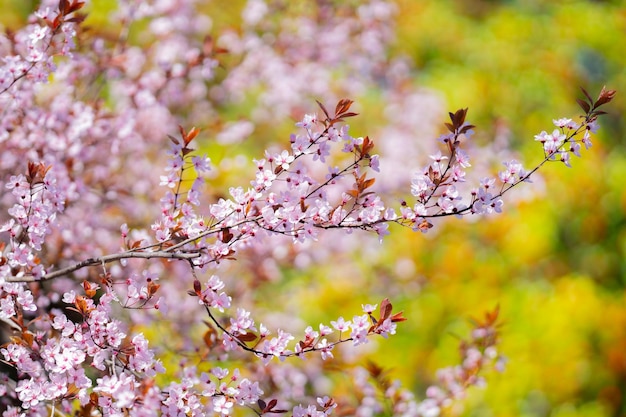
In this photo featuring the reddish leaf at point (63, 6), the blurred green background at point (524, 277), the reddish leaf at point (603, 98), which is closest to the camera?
the reddish leaf at point (603, 98)

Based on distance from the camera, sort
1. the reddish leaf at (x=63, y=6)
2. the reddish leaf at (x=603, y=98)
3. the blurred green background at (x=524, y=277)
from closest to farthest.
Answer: the reddish leaf at (x=603, y=98) → the reddish leaf at (x=63, y=6) → the blurred green background at (x=524, y=277)

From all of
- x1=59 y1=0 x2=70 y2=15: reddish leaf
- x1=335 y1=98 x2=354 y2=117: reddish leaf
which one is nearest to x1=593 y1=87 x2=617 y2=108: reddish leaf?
x1=335 y1=98 x2=354 y2=117: reddish leaf

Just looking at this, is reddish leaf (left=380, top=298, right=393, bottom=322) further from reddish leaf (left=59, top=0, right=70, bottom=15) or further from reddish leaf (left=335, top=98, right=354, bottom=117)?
reddish leaf (left=59, top=0, right=70, bottom=15)

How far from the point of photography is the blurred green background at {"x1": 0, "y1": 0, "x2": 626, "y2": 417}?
183 inches

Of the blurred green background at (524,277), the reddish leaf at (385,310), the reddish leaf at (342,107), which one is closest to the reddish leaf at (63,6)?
the reddish leaf at (342,107)

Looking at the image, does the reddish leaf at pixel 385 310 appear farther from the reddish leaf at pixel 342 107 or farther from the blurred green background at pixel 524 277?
the blurred green background at pixel 524 277

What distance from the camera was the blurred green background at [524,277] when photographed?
466 cm

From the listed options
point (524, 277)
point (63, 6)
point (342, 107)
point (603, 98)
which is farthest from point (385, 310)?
point (524, 277)

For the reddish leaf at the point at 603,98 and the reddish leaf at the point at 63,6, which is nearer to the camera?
→ the reddish leaf at the point at 603,98

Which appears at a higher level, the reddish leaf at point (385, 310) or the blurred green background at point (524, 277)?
the blurred green background at point (524, 277)

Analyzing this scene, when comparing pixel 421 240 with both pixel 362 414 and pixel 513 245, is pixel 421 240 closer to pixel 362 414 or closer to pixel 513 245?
pixel 513 245

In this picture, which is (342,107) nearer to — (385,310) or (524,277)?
(385,310)

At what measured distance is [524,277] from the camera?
19.9 feet

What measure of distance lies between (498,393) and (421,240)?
1.97 meters
